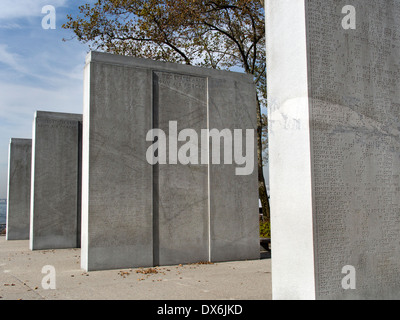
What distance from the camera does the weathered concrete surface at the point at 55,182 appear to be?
15422mm

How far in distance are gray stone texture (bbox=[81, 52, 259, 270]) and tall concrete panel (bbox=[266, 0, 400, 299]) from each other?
544cm

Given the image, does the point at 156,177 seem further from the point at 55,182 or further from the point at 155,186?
the point at 55,182

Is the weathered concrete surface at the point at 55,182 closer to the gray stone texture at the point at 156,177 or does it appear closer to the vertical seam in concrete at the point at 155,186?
the gray stone texture at the point at 156,177

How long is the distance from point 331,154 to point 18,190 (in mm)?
18228

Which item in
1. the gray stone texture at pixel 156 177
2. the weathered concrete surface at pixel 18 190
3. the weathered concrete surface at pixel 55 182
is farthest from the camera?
the weathered concrete surface at pixel 18 190

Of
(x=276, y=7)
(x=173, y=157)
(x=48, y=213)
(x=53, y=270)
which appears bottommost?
(x=53, y=270)

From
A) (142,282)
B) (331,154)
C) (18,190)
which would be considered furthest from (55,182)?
(331,154)

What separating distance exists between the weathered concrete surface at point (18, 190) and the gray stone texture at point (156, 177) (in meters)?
11.3

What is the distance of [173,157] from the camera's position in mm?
11531

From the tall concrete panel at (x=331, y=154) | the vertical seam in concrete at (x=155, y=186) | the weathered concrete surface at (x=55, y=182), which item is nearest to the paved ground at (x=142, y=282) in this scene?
the vertical seam in concrete at (x=155, y=186)

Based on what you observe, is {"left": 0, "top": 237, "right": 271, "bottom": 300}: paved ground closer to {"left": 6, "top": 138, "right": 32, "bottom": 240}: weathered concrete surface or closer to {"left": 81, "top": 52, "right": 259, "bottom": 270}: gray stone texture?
{"left": 81, "top": 52, "right": 259, "bottom": 270}: gray stone texture
